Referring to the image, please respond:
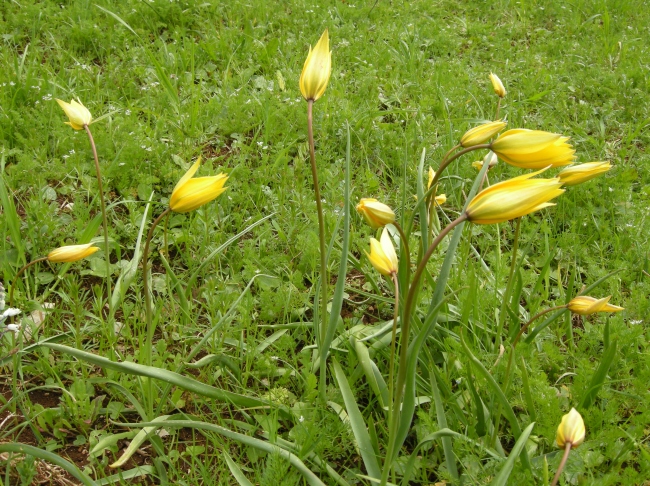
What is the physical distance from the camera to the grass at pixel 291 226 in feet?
4.94

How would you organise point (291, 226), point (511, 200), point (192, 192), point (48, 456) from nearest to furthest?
point (511, 200) < point (48, 456) < point (192, 192) < point (291, 226)

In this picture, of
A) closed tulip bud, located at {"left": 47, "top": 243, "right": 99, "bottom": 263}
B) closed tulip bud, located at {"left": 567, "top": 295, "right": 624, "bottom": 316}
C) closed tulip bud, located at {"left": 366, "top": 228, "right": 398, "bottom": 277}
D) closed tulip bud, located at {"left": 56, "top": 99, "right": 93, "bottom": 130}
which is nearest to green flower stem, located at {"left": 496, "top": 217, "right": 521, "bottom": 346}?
closed tulip bud, located at {"left": 567, "top": 295, "right": 624, "bottom": 316}

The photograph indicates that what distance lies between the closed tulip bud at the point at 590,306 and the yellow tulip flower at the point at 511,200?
482 mm

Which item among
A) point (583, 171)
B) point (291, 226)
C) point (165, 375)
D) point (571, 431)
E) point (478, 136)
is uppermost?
point (478, 136)

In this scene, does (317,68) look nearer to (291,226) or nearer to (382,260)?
(382,260)

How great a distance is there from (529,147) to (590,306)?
49 cm

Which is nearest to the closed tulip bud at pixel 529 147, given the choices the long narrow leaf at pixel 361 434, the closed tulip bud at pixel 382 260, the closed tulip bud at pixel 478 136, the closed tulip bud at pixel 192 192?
the closed tulip bud at pixel 478 136

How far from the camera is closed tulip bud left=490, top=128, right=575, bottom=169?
103 cm

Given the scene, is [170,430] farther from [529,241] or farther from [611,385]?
[529,241]

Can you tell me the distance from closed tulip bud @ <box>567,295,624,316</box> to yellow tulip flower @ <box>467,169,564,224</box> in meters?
0.48

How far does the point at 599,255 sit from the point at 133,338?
168 centimetres

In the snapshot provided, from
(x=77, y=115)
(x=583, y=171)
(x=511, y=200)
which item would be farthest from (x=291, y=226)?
(x=511, y=200)

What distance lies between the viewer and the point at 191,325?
186 cm

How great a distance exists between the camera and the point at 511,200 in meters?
0.95
